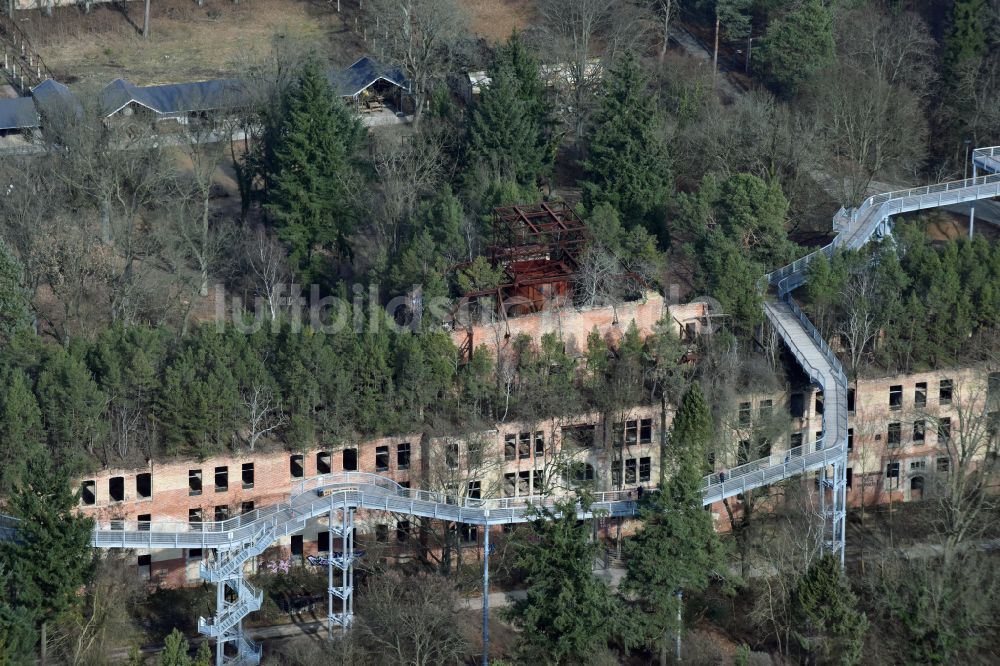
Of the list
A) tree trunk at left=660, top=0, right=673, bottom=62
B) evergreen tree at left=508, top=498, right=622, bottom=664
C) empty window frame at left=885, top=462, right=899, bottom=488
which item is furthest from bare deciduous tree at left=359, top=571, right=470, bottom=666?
tree trunk at left=660, top=0, right=673, bottom=62

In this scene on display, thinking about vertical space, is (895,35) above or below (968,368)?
above

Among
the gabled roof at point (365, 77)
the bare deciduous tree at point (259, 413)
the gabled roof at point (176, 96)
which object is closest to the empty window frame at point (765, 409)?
the bare deciduous tree at point (259, 413)

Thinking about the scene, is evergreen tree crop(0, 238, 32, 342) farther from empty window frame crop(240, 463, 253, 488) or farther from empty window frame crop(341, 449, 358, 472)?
empty window frame crop(341, 449, 358, 472)

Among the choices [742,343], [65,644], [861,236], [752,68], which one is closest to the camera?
[65,644]

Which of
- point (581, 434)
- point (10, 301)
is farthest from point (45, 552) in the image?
point (581, 434)

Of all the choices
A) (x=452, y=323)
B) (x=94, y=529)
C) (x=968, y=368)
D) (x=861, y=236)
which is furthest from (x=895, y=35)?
(x=94, y=529)

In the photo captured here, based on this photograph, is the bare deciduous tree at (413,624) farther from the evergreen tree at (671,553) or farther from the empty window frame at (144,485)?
the empty window frame at (144,485)

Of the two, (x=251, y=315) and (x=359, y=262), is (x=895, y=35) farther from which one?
(x=251, y=315)
